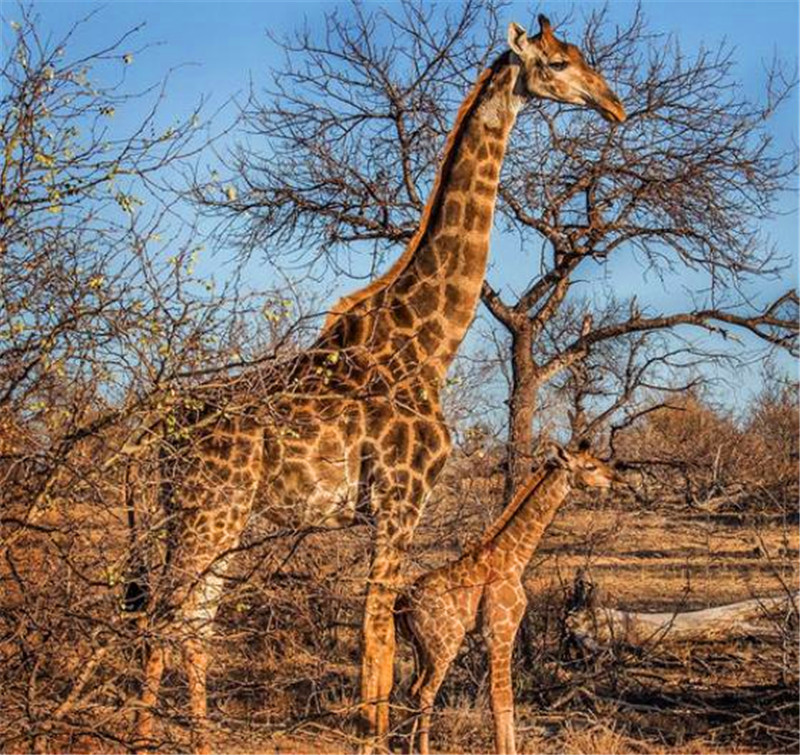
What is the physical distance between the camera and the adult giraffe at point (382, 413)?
263 inches

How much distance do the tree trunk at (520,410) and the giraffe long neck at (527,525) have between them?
90.5 inches

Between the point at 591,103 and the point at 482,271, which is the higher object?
the point at 591,103

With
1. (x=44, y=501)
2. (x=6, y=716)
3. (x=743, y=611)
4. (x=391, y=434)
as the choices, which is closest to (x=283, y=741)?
(x=391, y=434)

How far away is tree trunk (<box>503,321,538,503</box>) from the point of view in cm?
1058

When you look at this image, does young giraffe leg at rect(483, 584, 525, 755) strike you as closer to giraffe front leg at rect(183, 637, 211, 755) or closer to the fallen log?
giraffe front leg at rect(183, 637, 211, 755)

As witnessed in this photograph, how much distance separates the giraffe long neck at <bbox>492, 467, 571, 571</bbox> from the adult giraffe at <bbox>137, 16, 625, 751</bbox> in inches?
32.9

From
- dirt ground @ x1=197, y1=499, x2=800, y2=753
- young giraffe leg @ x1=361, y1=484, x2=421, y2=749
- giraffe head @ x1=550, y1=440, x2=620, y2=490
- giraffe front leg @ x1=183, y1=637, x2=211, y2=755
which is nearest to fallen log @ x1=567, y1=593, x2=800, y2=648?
dirt ground @ x1=197, y1=499, x2=800, y2=753

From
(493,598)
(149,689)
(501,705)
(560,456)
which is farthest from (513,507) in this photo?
(149,689)

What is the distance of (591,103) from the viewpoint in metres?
8.13

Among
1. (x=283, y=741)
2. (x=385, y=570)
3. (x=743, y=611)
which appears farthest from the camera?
(x=743, y=611)

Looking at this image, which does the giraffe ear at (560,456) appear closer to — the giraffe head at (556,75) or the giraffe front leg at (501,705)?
the giraffe front leg at (501,705)

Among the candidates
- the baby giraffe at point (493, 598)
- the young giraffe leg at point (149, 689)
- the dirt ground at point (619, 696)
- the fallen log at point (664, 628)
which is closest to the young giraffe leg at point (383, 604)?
the baby giraffe at point (493, 598)

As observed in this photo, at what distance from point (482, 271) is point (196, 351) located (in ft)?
9.71

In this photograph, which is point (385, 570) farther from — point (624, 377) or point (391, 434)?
point (624, 377)
